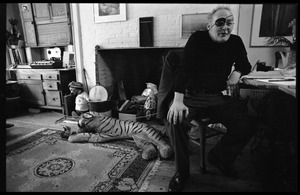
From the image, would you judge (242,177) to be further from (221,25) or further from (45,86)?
(45,86)

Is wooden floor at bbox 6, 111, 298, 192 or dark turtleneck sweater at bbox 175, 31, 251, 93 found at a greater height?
dark turtleneck sweater at bbox 175, 31, 251, 93

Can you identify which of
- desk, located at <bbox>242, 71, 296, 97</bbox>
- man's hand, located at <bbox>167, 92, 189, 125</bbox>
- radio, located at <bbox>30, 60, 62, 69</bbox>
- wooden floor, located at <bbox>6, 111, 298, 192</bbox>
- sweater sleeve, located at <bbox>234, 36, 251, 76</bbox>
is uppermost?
sweater sleeve, located at <bbox>234, 36, 251, 76</bbox>

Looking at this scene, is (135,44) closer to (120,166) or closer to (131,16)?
(131,16)

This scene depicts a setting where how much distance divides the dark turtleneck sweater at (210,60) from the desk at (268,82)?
8 cm

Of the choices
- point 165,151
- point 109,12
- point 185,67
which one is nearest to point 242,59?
point 185,67

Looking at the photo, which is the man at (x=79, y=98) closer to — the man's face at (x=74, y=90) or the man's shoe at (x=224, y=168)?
the man's face at (x=74, y=90)

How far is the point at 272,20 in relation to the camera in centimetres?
116

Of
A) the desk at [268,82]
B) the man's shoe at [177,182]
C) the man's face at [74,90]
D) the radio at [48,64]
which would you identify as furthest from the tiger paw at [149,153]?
the radio at [48,64]

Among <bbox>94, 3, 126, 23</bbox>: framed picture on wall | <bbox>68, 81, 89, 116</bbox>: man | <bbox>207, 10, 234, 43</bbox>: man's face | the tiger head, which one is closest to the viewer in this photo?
<bbox>207, 10, 234, 43</bbox>: man's face

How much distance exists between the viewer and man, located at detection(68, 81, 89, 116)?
2.68 m

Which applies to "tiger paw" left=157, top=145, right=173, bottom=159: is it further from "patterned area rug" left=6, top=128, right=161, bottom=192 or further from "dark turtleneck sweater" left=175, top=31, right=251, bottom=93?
"dark turtleneck sweater" left=175, top=31, right=251, bottom=93

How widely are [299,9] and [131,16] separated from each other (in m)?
2.09

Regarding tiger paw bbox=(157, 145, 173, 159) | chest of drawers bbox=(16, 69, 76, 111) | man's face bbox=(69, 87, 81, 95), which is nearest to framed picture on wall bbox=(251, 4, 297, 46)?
tiger paw bbox=(157, 145, 173, 159)

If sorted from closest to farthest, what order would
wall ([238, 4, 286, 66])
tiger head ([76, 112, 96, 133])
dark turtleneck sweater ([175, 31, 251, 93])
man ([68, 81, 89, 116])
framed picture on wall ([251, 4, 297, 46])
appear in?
framed picture on wall ([251, 4, 297, 46]) < dark turtleneck sweater ([175, 31, 251, 93]) < wall ([238, 4, 286, 66]) < tiger head ([76, 112, 96, 133]) < man ([68, 81, 89, 116])
